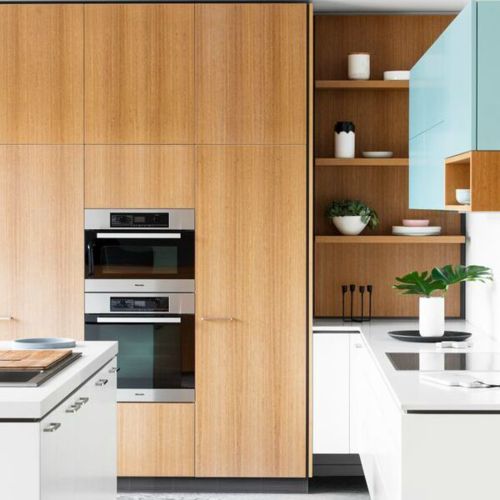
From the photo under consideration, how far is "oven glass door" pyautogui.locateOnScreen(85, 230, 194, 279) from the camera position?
15.1 ft

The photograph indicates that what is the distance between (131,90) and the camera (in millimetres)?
4562

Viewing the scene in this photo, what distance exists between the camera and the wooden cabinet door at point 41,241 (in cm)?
460

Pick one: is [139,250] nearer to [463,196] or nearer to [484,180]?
[463,196]

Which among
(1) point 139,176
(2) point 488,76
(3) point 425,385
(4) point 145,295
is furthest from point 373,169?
(3) point 425,385

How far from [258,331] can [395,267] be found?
98 cm

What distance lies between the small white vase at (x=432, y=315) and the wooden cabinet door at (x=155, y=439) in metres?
1.26

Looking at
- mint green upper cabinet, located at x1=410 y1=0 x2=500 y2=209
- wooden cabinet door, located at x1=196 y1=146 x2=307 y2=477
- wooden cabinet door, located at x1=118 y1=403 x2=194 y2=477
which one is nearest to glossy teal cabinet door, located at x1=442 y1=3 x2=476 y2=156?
mint green upper cabinet, located at x1=410 y1=0 x2=500 y2=209

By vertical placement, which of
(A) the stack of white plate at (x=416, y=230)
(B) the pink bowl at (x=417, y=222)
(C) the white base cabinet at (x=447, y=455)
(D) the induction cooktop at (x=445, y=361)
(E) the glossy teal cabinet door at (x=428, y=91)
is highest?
(E) the glossy teal cabinet door at (x=428, y=91)

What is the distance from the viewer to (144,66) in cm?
456

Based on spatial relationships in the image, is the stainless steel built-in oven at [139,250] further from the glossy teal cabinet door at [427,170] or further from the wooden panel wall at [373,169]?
the glossy teal cabinet door at [427,170]

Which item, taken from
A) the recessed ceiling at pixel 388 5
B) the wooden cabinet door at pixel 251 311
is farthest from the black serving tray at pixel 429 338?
the recessed ceiling at pixel 388 5

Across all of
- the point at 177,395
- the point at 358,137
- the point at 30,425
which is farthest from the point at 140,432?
the point at 30,425

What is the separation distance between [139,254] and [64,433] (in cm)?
203

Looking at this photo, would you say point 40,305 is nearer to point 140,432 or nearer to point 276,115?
point 140,432
